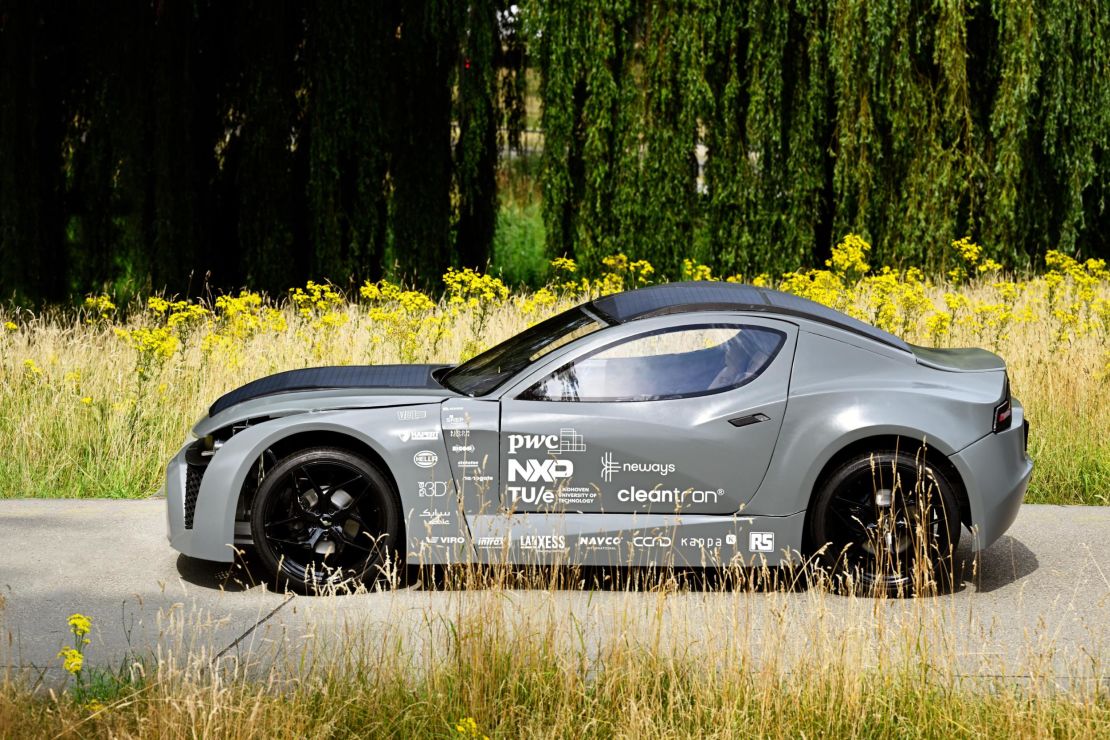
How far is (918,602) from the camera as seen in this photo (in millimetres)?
4945

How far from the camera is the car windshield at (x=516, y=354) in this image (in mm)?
6543

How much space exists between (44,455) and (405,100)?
8165 mm

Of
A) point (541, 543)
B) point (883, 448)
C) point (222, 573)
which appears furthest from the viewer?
point (222, 573)

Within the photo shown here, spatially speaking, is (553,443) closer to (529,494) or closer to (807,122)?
(529,494)

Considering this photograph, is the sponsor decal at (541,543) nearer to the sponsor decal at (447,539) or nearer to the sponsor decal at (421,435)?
the sponsor decal at (447,539)

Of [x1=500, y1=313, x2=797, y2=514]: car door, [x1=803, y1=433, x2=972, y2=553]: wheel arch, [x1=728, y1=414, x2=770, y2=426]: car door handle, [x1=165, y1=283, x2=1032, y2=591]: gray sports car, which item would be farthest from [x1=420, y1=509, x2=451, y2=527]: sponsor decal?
[x1=803, y1=433, x2=972, y2=553]: wheel arch

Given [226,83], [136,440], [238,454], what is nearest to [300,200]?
[226,83]

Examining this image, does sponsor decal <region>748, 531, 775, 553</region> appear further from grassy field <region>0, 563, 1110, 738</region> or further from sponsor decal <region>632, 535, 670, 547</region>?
grassy field <region>0, 563, 1110, 738</region>

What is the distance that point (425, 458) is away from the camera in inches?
244

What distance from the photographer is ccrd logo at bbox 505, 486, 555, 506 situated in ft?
20.2

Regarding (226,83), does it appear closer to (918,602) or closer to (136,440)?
(136,440)

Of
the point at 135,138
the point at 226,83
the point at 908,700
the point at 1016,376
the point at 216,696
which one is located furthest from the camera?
the point at 226,83

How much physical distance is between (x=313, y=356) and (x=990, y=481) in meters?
6.12

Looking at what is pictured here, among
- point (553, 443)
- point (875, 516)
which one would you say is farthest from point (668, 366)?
point (875, 516)
